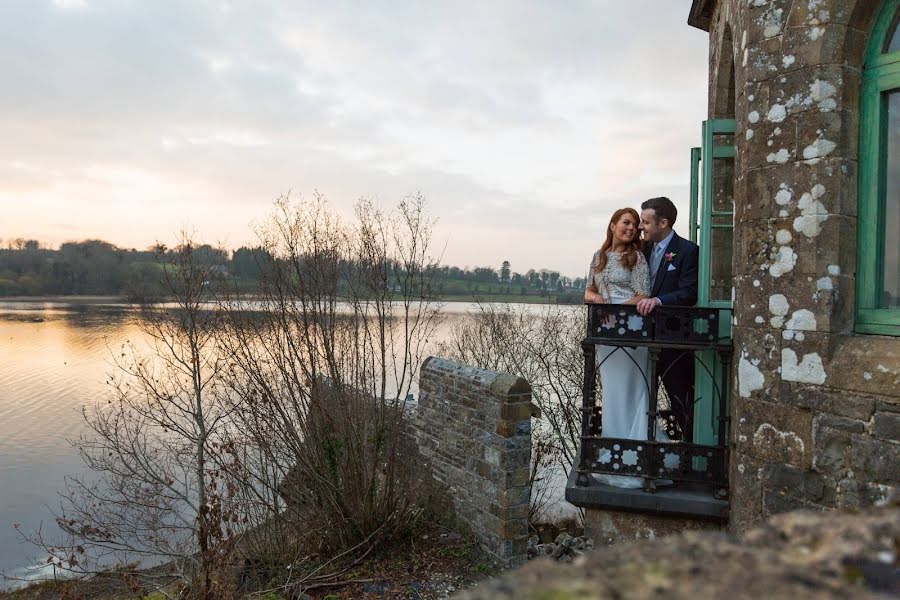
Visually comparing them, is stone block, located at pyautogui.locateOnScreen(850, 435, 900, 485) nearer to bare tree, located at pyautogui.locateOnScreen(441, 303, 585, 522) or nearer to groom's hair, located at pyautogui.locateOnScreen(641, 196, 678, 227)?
groom's hair, located at pyautogui.locateOnScreen(641, 196, 678, 227)

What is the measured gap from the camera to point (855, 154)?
3309 mm

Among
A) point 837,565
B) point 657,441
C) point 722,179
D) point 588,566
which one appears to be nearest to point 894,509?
point 837,565

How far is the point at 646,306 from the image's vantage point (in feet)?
13.5

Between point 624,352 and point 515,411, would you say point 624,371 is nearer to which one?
point 624,352

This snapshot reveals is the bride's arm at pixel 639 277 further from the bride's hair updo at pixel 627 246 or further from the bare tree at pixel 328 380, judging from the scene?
the bare tree at pixel 328 380

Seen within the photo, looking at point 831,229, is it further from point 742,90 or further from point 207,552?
point 207,552

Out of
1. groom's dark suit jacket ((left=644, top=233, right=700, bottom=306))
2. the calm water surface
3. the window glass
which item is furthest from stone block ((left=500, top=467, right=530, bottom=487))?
the calm water surface

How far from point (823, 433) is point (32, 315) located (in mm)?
51884

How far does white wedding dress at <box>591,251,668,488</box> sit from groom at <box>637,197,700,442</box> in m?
0.16

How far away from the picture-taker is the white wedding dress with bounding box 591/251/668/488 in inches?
176

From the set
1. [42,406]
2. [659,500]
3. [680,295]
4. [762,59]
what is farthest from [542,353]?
[42,406]

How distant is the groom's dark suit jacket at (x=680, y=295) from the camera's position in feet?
14.5

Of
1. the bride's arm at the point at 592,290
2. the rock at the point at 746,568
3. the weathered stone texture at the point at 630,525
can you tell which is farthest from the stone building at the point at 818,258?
the rock at the point at 746,568

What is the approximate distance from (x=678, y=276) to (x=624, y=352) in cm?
68
